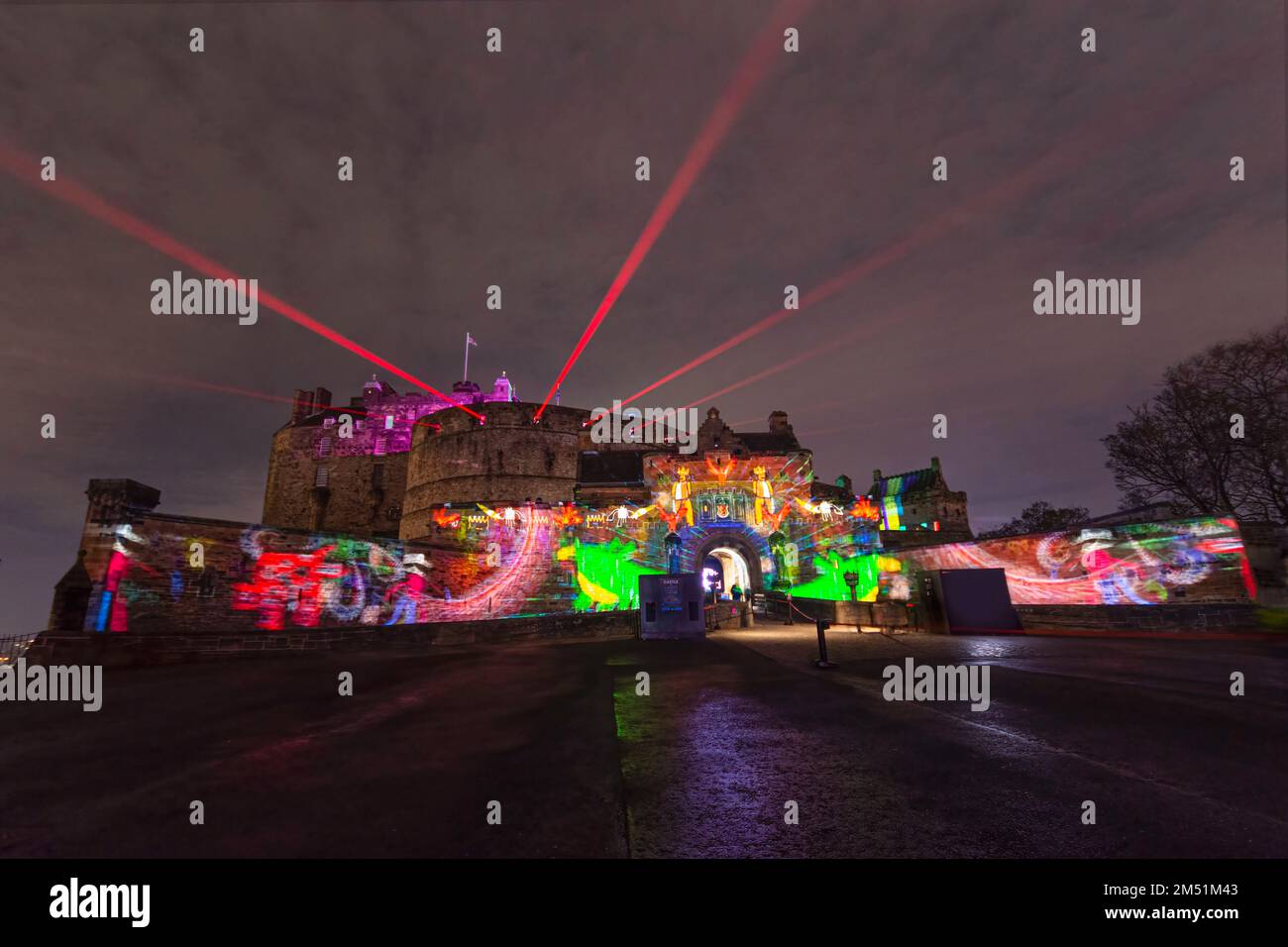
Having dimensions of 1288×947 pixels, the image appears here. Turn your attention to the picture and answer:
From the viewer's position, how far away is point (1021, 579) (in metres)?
17.2

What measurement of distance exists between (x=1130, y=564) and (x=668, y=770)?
18212mm

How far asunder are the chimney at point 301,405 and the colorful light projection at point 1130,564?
5132 cm

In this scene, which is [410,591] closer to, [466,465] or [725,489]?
[725,489]

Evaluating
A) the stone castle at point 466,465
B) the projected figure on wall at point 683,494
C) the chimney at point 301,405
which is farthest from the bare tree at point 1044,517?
the chimney at point 301,405

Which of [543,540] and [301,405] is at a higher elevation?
[301,405]

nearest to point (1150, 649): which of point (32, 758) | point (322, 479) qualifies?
point (32, 758)

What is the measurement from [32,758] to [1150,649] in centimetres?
1489

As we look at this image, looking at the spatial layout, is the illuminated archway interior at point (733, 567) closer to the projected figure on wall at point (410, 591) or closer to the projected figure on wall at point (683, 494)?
the projected figure on wall at point (683, 494)

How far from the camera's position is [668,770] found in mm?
3434

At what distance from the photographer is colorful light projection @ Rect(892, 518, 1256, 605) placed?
13328 mm

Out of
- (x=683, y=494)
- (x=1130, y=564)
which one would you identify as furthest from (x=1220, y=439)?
(x=683, y=494)

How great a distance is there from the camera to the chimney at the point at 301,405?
44219mm
